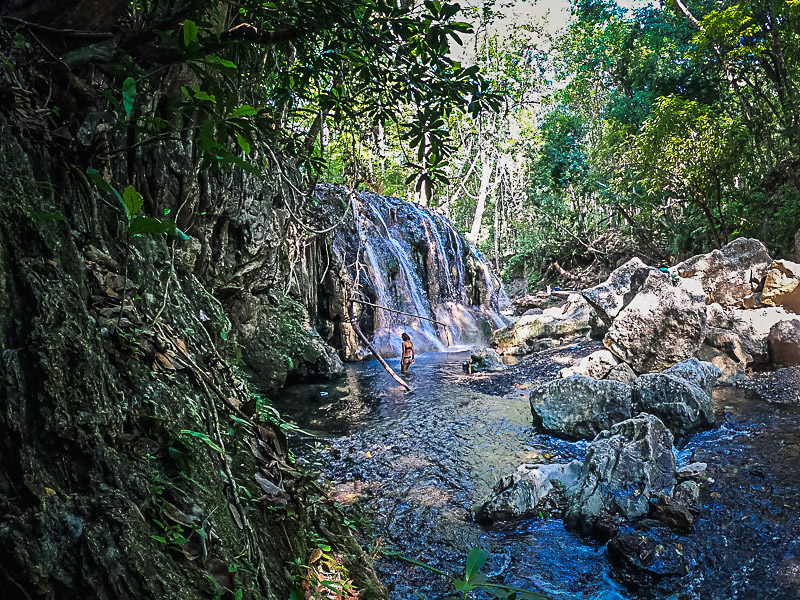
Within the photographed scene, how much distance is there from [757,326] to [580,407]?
5.81 m

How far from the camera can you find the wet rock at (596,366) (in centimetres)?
771

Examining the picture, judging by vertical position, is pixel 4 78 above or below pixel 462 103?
above

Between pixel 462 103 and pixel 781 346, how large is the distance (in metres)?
8.62

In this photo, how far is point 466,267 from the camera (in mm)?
17609

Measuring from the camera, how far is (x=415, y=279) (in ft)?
47.9

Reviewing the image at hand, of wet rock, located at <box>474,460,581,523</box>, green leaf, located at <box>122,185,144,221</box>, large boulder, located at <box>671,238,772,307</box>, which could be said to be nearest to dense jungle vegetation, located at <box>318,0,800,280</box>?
large boulder, located at <box>671,238,772,307</box>

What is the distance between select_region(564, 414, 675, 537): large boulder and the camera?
3.62 m

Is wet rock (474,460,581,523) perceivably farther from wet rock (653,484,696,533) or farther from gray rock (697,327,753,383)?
gray rock (697,327,753,383)

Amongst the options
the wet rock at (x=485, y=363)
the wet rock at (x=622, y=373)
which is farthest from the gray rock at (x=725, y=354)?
the wet rock at (x=485, y=363)

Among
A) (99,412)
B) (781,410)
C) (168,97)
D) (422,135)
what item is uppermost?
(168,97)

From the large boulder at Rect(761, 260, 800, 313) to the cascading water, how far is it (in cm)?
790

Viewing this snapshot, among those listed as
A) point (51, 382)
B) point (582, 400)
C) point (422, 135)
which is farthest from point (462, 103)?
point (582, 400)

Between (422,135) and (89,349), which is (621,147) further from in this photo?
(89,349)

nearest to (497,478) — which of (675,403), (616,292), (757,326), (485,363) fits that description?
(675,403)
